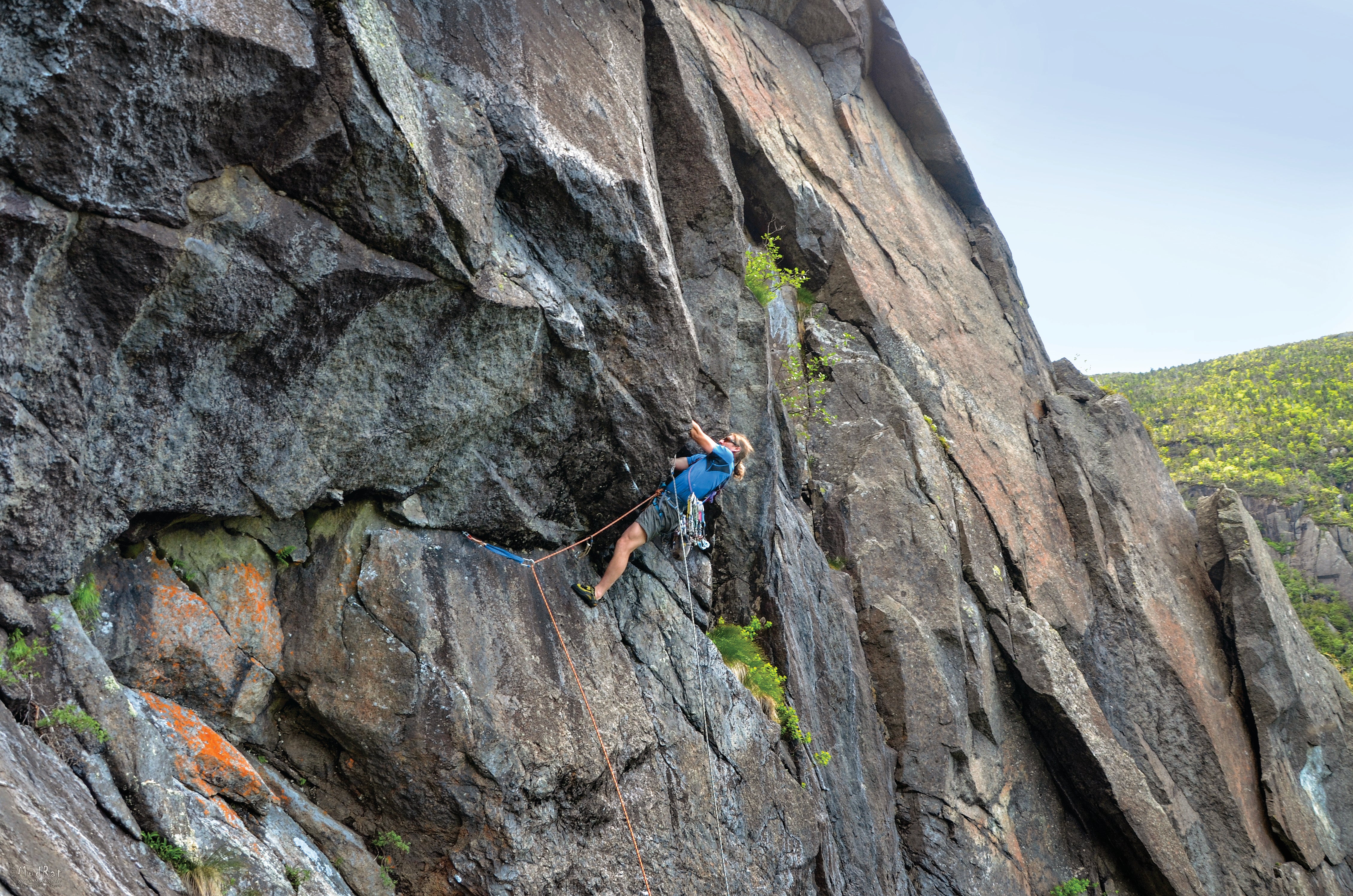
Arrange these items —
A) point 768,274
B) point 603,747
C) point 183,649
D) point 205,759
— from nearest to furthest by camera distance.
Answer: point 205,759
point 183,649
point 603,747
point 768,274

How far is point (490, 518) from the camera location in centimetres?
714

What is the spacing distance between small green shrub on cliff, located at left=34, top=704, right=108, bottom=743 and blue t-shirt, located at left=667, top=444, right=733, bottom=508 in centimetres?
487

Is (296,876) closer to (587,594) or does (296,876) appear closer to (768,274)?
(587,594)

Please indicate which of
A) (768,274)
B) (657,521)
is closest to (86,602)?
(657,521)

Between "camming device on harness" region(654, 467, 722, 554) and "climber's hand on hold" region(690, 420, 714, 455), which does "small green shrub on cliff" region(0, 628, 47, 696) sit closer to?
"camming device on harness" region(654, 467, 722, 554)

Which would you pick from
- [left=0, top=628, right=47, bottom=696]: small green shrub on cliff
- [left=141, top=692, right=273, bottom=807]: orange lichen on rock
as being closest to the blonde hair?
[left=141, top=692, right=273, bottom=807]: orange lichen on rock

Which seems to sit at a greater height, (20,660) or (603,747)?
(20,660)

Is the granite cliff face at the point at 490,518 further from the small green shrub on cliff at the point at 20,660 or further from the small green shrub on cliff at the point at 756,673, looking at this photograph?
the small green shrub on cliff at the point at 756,673

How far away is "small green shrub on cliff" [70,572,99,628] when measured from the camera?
4.99m

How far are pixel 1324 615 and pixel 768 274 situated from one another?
78.2 feet

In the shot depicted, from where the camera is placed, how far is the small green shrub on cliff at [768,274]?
434 inches

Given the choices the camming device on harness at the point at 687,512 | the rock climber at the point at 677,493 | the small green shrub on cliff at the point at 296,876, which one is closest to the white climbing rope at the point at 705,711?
the camming device on harness at the point at 687,512

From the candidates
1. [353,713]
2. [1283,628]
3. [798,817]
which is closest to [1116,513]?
[1283,628]

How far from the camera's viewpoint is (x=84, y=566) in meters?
5.11
